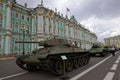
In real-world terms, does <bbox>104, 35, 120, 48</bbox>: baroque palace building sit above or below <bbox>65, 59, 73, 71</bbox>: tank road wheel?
above

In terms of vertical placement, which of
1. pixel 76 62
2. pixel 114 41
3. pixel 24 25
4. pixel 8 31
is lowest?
pixel 76 62

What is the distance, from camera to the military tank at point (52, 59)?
8.38m

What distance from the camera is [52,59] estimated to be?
8.83 meters

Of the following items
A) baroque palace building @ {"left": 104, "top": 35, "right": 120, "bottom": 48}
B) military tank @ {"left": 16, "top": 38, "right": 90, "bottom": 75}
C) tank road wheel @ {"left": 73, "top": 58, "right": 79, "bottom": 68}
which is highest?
baroque palace building @ {"left": 104, "top": 35, "right": 120, "bottom": 48}

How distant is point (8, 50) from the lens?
3130cm

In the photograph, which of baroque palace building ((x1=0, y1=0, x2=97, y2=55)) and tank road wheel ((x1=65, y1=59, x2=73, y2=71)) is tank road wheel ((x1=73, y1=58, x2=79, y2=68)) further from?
baroque palace building ((x1=0, y1=0, x2=97, y2=55))

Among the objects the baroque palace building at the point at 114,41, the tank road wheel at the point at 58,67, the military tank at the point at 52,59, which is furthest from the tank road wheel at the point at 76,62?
the baroque palace building at the point at 114,41

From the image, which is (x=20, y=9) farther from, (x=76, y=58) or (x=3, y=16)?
(x=76, y=58)

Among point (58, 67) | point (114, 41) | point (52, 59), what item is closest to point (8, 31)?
point (58, 67)

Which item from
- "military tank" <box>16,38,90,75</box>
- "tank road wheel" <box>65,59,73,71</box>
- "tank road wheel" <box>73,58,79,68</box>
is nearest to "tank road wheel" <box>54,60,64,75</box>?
"military tank" <box>16,38,90,75</box>

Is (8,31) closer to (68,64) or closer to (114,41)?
(68,64)

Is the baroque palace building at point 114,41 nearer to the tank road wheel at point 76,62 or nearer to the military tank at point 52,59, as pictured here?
the tank road wheel at point 76,62

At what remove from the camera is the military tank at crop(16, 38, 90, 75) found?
8383mm

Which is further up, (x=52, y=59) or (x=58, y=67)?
(x=52, y=59)
